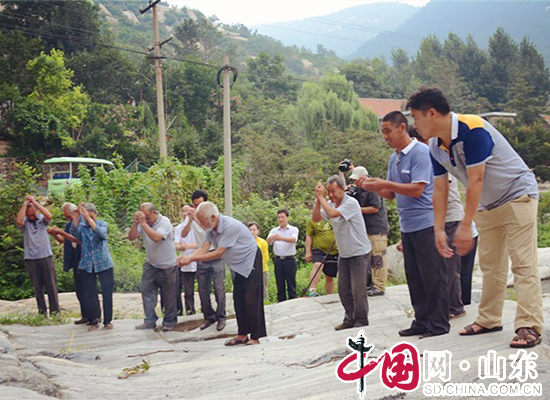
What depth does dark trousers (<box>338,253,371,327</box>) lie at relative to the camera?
668 cm

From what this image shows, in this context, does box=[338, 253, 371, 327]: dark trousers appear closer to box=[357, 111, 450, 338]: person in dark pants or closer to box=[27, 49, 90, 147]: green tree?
box=[357, 111, 450, 338]: person in dark pants

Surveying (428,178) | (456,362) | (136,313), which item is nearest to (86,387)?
(456,362)

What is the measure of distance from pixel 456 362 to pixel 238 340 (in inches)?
135

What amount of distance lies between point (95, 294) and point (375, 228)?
414cm

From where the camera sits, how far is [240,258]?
671 cm

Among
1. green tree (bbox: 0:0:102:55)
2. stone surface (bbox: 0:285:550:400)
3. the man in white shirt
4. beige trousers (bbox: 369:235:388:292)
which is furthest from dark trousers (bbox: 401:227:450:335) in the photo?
green tree (bbox: 0:0:102:55)

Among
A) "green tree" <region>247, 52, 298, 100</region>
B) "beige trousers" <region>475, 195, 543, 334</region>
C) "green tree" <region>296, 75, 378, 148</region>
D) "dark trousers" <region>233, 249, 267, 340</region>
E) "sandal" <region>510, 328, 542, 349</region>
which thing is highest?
"green tree" <region>247, 52, 298, 100</region>

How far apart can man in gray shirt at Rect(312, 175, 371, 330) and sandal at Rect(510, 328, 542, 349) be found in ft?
8.55

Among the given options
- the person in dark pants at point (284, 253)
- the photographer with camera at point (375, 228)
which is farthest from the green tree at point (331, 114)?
the photographer with camera at point (375, 228)

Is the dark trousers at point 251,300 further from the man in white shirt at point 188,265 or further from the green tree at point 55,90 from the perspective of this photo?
the green tree at point 55,90

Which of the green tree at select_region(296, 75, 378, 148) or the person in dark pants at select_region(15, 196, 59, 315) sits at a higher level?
the green tree at select_region(296, 75, 378, 148)

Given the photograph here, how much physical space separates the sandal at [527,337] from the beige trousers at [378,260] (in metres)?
4.27

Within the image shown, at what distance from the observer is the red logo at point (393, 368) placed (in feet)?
12.7

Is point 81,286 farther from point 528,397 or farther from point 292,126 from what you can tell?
point 292,126
